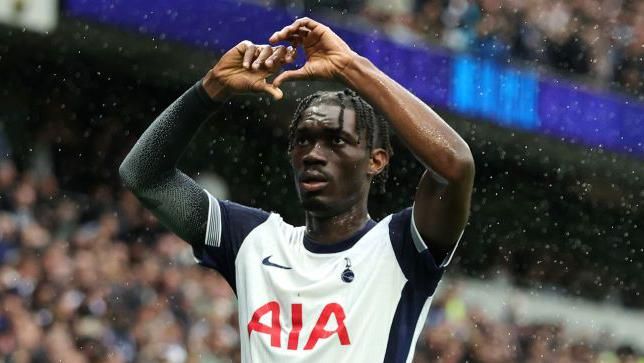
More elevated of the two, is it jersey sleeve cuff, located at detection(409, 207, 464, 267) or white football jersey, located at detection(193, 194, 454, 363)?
jersey sleeve cuff, located at detection(409, 207, 464, 267)

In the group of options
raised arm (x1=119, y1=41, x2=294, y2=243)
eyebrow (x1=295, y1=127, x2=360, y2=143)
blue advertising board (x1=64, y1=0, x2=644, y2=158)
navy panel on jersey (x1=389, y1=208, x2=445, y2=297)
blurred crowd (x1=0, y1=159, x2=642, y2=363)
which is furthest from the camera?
blue advertising board (x1=64, y1=0, x2=644, y2=158)

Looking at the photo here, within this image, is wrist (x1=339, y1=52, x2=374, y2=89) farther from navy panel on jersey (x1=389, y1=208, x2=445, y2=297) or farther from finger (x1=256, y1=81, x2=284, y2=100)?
navy panel on jersey (x1=389, y1=208, x2=445, y2=297)

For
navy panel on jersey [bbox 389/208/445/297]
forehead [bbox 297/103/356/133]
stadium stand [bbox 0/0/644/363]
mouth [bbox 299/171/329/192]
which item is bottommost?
stadium stand [bbox 0/0/644/363]

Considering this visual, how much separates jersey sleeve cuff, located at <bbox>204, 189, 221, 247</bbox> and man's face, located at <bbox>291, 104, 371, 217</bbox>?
1.05ft

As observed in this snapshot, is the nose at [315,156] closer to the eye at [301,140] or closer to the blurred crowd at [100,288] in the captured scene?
the eye at [301,140]

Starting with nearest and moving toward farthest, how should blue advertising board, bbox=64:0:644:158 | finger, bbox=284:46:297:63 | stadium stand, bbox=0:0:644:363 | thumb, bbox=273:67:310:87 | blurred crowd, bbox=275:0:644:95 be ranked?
thumb, bbox=273:67:310:87 → finger, bbox=284:46:297:63 → stadium stand, bbox=0:0:644:363 → blue advertising board, bbox=64:0:644:158 → blurred crowd, bbox=275:0:644:95

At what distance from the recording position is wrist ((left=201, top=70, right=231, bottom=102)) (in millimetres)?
4016

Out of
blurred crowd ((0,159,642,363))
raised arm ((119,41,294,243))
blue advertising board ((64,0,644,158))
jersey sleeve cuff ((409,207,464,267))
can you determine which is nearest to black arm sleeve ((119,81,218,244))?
raised arm ((119,41,294,243))

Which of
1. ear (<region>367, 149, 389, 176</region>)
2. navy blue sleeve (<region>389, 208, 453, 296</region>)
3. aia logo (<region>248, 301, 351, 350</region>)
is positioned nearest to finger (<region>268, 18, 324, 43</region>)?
ear (<region>367, 149, 389, 176</region>)

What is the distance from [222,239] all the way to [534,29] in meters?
10.8

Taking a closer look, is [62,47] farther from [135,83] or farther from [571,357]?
[571,357]

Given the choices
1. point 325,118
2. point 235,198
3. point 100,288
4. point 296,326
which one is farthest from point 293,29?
point 235,198

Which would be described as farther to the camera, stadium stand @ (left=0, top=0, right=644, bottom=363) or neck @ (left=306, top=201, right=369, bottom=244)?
stadium stand @ (left=0, top=0, right=644, bottom=363)

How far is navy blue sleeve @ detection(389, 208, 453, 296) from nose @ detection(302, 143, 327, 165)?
324 millimetres
